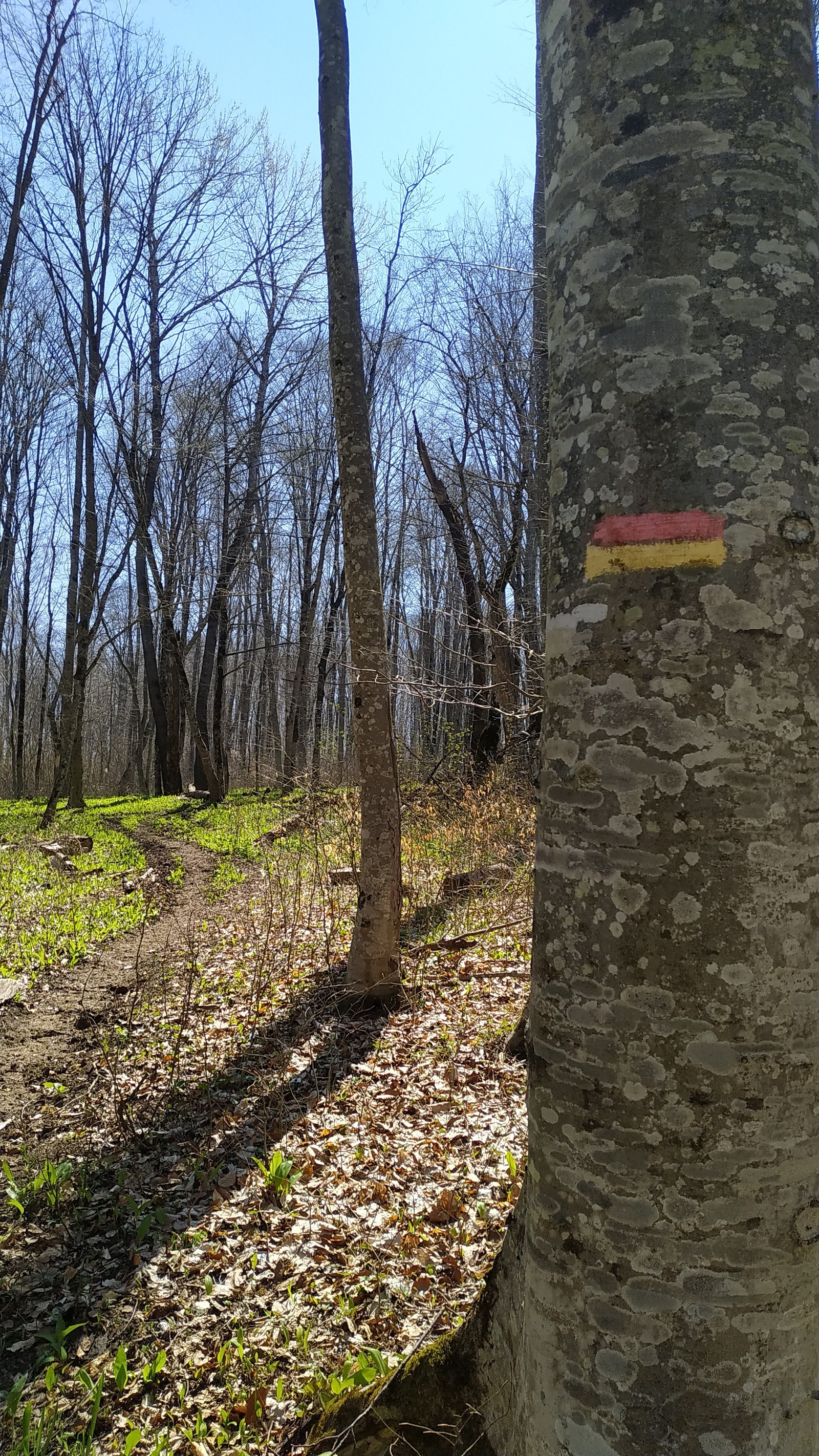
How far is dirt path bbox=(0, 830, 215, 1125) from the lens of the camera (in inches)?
185

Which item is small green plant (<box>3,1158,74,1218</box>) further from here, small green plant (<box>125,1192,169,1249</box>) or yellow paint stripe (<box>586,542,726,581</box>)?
yellow paint stripe (<box>586,542,726,581</box>)

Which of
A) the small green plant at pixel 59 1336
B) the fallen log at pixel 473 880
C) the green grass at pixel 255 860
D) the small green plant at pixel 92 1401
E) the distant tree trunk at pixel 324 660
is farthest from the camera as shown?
the distant tree trunk at pixel 324 660

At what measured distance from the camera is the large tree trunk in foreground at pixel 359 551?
5445 millimetres

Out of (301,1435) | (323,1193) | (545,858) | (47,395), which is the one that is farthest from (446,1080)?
(47,395)

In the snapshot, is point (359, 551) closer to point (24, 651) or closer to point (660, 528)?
point (660, 528)

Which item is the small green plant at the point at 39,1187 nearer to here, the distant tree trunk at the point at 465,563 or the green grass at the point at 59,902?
the green grass at the point at 59,902

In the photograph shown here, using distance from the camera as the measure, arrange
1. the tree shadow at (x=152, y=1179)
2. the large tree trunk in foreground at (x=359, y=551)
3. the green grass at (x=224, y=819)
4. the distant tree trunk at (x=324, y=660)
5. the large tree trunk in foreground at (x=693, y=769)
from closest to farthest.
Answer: the large tree trunk in foreground at (x=693, y=769), the tree shadow at (x=152, y=1179), the large tree trunk in foreground at (x=359, y=551), the green grass at (x=224, y=819), the distant tree trunk at (x=324, y=660)

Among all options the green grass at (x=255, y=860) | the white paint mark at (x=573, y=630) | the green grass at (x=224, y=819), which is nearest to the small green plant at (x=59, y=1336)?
the white paint mark at (x=573, y=630)

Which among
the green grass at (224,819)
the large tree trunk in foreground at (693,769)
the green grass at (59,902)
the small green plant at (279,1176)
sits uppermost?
the large tree trunk in foreground at (693,769)

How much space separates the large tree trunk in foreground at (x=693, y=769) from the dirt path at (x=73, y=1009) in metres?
4.21

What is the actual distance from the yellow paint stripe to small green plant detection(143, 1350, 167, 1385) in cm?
314

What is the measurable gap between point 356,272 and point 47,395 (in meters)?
19.3

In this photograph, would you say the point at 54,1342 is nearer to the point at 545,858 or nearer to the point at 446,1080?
the point at 446,1080

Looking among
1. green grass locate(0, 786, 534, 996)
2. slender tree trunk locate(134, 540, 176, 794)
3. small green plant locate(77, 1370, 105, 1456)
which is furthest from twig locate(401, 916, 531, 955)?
slender tree trunk locate(134, 540, 176, 794)
